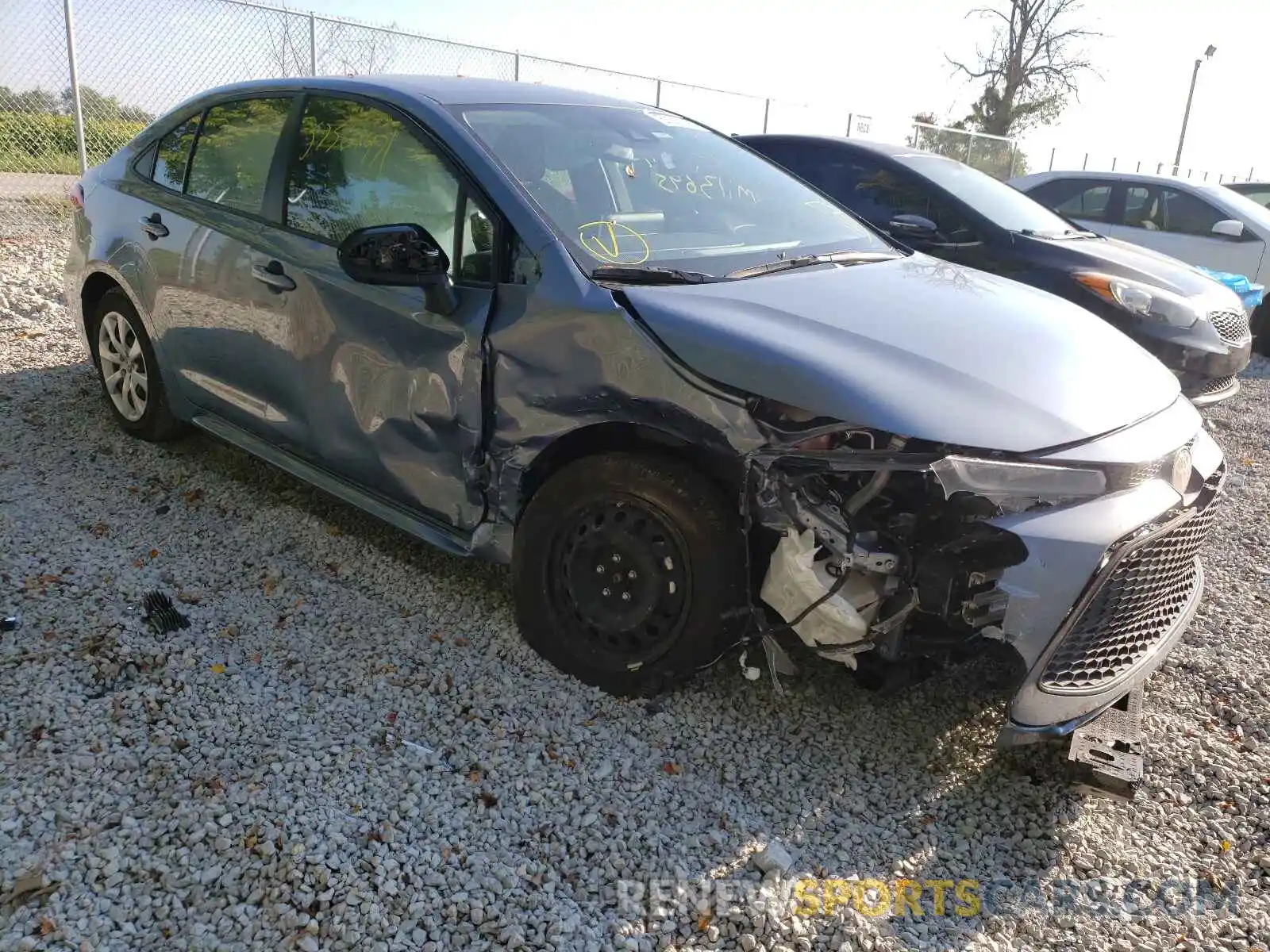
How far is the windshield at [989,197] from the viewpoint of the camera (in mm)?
6512

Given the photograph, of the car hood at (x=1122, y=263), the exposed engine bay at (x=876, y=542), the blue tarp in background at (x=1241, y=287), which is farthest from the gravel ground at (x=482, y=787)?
the blue tarp in background at (x=1241, y=287)

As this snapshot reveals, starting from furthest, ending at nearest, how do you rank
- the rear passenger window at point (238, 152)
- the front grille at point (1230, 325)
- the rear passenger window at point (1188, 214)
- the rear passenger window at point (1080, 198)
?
the rear passenger window at point (1080, 198), the rear passenger window at point (1188, 214), the front grille at point (1230, 325), the rear passenger window at point (238, 152)

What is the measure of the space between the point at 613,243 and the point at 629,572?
1015 mm

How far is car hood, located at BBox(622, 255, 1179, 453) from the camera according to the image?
2400 mm

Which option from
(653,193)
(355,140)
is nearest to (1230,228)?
(653,193)

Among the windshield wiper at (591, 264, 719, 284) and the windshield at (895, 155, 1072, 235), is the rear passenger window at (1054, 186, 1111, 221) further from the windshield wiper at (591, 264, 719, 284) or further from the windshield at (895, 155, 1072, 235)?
the windshield wiper at (591, 264, 719, 284)

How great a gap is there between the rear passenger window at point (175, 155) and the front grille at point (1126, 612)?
3.83 m

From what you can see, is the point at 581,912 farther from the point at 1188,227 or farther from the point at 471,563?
the point at 1188,227

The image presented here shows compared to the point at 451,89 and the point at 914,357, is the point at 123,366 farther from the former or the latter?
the point at 914,357

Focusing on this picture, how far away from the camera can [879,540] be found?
2422mm

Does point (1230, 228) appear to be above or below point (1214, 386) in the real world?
above

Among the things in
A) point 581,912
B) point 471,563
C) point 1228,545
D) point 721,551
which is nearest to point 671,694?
point 721,551

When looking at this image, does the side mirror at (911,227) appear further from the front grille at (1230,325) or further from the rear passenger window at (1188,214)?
the rear passenger window at (1188,214)

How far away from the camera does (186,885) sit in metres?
2.18
